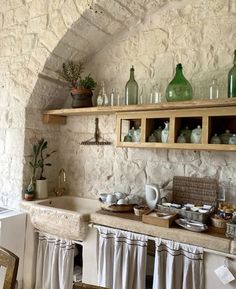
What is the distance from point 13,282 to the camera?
1118mm

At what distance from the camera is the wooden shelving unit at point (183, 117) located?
1.63 metres

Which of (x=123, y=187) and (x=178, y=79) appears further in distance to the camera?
(x=123, y=187)

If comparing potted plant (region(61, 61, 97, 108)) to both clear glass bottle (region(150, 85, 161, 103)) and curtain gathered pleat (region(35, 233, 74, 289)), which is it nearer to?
clear glass bottle (region(150, 85, 161, 103))

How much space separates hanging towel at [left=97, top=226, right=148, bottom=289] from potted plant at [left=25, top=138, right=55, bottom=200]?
785 mm

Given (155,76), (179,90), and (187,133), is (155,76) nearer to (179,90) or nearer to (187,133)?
(179,90)

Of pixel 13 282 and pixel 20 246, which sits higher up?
pixel 13 282

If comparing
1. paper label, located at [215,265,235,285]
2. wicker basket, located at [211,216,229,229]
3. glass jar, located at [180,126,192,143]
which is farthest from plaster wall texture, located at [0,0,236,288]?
paper label, located at [215,265,235,285]

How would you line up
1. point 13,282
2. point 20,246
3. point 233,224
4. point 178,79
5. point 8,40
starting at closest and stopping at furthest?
point 13,282, point 233,224, point 178,79, point 20,246, point 8,40

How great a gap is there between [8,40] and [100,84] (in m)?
0.93

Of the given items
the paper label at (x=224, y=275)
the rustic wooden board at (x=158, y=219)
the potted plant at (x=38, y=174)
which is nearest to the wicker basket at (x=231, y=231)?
the paper label at (x=224, y=275)

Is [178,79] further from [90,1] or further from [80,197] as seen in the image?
[80,197]

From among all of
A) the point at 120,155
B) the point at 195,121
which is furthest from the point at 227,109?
the point at 120,155

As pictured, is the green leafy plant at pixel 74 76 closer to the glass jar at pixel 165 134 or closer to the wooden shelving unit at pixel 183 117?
the wooden shelving unit at pixel 183 117

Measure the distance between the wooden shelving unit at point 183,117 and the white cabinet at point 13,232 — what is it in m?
1.04
